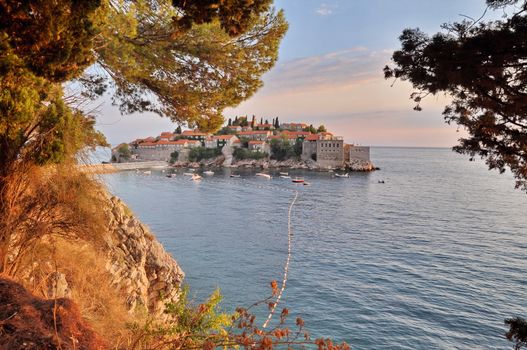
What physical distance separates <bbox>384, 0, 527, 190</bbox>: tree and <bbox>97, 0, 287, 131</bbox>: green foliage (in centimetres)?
356

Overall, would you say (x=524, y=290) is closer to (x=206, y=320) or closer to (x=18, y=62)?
(x=206, y=320)

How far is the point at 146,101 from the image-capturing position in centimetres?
884

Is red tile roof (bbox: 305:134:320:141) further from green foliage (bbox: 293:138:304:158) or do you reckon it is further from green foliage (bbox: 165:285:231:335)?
green foliage (bbox: 165:285:231:335)

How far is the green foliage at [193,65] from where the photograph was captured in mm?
7484

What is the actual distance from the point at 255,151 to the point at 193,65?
82908 millimetres

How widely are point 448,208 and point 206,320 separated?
3601 centimetres

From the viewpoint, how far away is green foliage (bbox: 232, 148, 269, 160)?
8938 centimetres

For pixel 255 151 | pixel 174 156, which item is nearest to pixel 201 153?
pixel 174 156

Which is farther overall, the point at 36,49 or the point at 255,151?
the point at 255,151

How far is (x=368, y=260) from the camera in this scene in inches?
804

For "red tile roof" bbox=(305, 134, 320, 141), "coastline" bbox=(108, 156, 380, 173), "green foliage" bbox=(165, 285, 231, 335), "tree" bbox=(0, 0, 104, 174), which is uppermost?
"red tile roof" bbox=(305, 134, 320, 141)

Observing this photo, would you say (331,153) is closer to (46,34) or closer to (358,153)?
(358,153)

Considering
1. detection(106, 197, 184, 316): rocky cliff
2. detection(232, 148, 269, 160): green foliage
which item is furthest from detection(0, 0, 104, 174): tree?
detection(232, 148, 269, 160): green foliage

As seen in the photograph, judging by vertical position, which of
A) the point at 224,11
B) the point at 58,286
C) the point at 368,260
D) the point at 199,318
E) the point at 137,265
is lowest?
the point at 368,260
